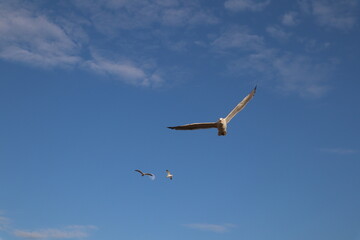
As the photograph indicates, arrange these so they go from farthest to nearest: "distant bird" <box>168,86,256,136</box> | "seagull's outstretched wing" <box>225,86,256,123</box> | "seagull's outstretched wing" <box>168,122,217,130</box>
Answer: "seagull's outstretched wing" <box>225,86,256,123</box> < "seagull's outstretched wing" <box>168,122,217,130</box> < "distant bird" <box>168,86,256,136</box>

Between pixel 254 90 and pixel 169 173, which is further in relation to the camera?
pixel 169 173

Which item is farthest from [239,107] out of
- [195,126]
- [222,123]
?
[195,126]

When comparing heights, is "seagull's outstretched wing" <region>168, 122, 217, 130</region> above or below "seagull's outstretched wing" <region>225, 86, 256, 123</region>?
below

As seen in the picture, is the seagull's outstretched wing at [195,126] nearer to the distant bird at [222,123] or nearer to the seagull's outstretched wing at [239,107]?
the distant bird at [222,123]

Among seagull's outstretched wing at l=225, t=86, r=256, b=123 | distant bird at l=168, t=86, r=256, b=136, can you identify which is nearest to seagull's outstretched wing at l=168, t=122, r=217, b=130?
distant bird at l=168, t=86, r=256, b=136

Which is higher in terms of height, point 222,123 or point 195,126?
point 195,126

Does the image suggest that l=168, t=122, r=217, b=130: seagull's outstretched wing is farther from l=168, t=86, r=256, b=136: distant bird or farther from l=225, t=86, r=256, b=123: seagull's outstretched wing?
l=225, t=86, r=256, b=123: seagull's outstretched wing

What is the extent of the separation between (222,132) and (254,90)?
465cm

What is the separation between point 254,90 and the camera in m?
31.9

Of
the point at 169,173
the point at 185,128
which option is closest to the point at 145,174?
the point at 169,173

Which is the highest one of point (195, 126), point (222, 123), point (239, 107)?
point (239, 107)

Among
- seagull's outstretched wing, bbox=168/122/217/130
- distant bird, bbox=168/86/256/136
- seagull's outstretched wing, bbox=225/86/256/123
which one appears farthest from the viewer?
seagull's outstretched wing, bbox=225/86/256/123

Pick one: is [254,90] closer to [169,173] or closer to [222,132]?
[222,132]

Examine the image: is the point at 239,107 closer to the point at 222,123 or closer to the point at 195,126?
the point at 222,123
